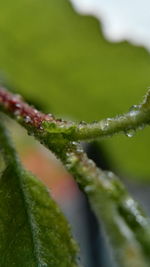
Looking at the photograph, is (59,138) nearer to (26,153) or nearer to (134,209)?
(134,209)

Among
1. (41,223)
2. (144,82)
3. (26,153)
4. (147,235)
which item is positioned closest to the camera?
(147,235)

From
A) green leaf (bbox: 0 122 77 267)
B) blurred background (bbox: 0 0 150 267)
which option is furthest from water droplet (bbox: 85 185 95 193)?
blurred background (bbox: 0 0 150 267)

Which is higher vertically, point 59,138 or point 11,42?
point 11,42

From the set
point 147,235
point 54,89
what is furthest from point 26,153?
point 147,235

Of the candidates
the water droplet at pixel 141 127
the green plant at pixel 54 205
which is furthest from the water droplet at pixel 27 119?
the water droplet at pixel 141 127

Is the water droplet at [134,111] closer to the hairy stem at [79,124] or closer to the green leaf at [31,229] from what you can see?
the hairy stem at [79,124]

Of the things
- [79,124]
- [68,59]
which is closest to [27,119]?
[79,124]
